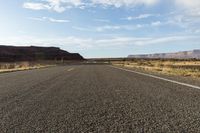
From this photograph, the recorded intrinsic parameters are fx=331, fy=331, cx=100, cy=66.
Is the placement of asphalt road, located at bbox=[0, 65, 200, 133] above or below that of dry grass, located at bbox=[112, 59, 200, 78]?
above

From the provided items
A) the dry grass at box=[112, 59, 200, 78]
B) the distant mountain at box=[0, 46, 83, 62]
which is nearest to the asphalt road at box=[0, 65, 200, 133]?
the dry grass at box=[112, 59, 200, 78]

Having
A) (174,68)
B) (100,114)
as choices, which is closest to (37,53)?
(174,68)

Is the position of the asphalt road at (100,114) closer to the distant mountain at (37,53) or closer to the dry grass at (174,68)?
the dry grass at (174,68)

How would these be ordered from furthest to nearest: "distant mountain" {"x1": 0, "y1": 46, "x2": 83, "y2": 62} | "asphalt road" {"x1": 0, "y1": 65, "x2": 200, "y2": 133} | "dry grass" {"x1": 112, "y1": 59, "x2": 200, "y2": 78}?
"distant mountain" {"x1": 0, "y1": 46, "x2": 83, "y2": 62} → "dry grass" {"x1": 112, "y1": 59, "x2": 200, "y2": 78} → "asphalt road" {"x1": 0, "y1": 65, "x2": 200, "y2": 133}

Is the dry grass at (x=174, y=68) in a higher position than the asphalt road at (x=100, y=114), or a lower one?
lower

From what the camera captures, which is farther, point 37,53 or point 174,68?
point 37,53

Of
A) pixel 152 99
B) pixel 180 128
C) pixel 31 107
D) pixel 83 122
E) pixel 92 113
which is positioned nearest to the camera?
pixel 180 128

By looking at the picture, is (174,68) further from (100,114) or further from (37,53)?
(37,53)

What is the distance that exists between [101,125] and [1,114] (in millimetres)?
2226

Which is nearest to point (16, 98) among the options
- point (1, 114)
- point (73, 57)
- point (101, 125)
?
point (1, 114)

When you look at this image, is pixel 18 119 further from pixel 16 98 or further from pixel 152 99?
pixel 152 99

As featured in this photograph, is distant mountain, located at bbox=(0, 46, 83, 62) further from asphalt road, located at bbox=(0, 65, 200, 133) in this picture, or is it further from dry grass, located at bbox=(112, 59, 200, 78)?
asphalt road, located at bbox=(0, 65, 200, 133)

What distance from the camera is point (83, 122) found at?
5531 mm

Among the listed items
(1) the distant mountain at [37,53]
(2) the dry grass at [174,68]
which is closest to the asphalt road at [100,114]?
(2) the dry grass at [174,68]
